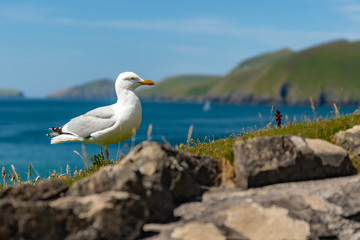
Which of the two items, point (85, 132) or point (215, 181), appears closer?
point (215, 181)

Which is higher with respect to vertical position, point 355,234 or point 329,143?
point 329,143

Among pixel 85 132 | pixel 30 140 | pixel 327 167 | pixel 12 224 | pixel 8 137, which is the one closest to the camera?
pixel 12 224

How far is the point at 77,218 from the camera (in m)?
5.75

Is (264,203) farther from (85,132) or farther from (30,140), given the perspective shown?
(30,140)

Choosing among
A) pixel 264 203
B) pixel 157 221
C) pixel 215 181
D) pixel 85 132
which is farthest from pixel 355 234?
pixel 85 132

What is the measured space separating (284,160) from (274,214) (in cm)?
120

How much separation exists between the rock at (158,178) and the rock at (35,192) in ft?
1.47

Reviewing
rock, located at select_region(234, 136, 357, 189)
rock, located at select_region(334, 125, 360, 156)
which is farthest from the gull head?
rock, located at select_region(334, 125, 360, 156)

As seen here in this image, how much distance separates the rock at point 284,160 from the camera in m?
7.26

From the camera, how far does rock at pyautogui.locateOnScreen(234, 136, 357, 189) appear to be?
726 centimetres

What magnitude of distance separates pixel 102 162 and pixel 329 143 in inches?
233

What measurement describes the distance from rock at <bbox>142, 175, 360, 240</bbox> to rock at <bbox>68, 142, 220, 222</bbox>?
251mm

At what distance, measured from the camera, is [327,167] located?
770cm

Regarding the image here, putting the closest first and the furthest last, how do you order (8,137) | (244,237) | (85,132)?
(244,237) → (85,132) → (8,137)
